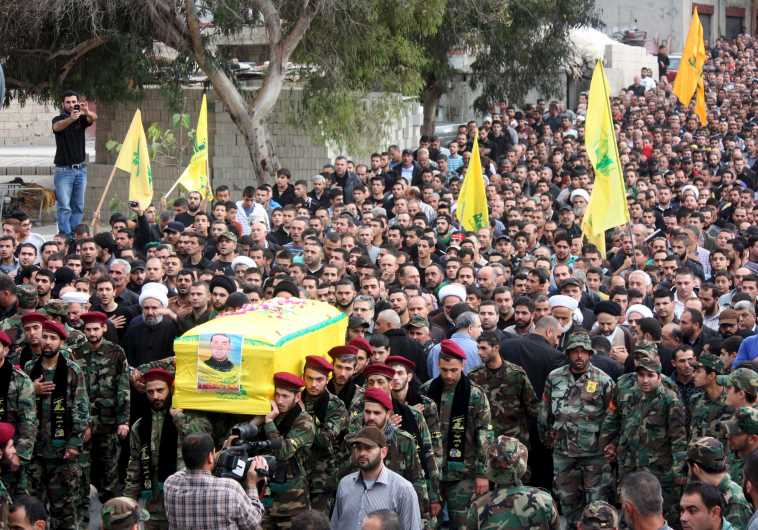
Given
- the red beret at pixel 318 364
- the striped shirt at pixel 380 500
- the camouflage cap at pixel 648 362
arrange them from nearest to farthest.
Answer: the striped shirt at pixel 380 500, the red beret at pixel 318 364, the camouflage cap at pixel 648 362

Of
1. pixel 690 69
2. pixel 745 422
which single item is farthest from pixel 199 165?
pixel 690 69

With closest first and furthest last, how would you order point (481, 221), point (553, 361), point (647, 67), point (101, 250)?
1. point (553, 361)
2. point (101, 250)
3. point (481, 221)
4. point (647, 67)

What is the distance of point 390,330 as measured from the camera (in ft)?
35.1

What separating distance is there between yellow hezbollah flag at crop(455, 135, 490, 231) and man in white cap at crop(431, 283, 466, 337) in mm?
4545

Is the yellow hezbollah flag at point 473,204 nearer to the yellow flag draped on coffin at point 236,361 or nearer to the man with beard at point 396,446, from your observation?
the yellow flag draped on coffin at point 236,361

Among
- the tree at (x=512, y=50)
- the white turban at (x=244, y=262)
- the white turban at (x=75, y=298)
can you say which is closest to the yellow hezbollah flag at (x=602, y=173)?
the white turban at (x=244, y=262)

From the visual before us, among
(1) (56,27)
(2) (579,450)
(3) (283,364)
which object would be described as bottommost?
(2) (579,450)

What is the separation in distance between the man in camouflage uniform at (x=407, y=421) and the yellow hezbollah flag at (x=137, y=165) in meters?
8.62

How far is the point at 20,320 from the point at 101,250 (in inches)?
141

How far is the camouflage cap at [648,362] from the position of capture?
927 centimetres

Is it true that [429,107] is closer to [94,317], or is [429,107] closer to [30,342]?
[94,317]

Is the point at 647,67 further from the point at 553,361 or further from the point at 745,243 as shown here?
the point at 553,361

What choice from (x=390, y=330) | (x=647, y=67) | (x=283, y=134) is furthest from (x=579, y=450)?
(x=647, y=67)

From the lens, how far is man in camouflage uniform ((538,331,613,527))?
9.71 meters
